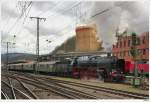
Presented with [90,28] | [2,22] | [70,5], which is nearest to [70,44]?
[90,28]

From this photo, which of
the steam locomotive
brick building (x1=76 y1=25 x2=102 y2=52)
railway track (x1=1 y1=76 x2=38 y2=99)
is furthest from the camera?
the steam locomotive

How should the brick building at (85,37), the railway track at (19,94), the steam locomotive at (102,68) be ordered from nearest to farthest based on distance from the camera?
the brick building at (85,37), the railway track at (19,94), the steam locomotive at (102,68)

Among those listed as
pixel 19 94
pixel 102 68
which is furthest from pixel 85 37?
pixel 102 68

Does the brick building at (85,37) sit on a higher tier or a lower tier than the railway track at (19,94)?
higher

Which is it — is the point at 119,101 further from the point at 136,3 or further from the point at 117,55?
the point at 117,55

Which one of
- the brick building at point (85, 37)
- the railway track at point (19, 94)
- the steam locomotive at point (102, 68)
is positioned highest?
the brick building at point (85, 37)

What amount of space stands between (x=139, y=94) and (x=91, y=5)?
3130 millimetres

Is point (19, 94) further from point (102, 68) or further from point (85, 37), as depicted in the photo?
point (102, 68)

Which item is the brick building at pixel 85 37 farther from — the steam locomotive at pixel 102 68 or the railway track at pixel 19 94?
the steam locomotive at pixel 102 68

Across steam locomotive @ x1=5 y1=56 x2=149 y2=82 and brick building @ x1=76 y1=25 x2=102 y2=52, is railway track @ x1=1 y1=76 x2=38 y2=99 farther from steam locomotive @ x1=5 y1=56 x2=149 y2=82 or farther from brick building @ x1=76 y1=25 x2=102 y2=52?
steam locomotive @ x1=5 y1=56 x2=149 y2=82

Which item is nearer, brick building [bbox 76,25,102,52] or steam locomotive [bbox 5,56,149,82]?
brick building [bbox 76,25,102,52]

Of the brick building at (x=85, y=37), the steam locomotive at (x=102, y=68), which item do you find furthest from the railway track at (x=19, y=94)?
the steam locomotive at (x=102, y=68)

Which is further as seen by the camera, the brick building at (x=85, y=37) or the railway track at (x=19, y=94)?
the railway track at (x=19, y=94)

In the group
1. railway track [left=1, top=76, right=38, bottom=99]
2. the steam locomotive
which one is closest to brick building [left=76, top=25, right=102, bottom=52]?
railway track [left=1, top=76, right=38, bottom=99]
